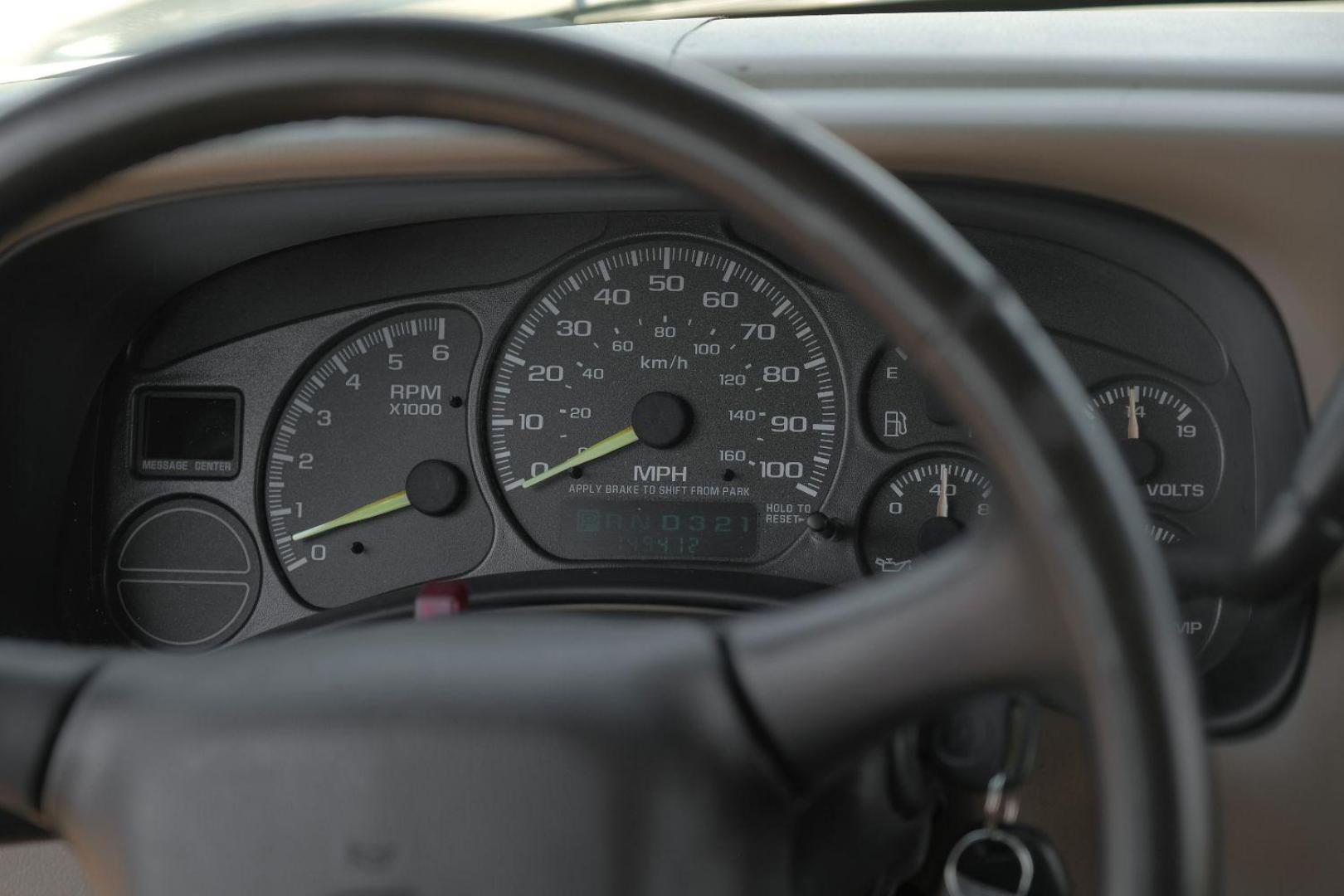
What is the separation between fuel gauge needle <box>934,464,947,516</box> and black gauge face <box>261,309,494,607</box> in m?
0.55

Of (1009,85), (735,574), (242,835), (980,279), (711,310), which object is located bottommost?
(242,835)

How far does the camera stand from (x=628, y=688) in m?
0.85

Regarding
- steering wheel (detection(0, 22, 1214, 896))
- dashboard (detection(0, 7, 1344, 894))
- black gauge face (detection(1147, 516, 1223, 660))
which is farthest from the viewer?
black gauge face (detection(1147, 516, 1223, 660))

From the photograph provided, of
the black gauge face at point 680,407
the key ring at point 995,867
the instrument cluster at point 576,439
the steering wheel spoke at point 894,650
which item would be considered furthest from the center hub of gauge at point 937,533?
the steering wheel spoke at point 894,650

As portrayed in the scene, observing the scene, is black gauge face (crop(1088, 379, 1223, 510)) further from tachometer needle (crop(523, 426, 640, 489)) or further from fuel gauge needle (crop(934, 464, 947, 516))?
tachometer needle (crop(523, 426, 640, 489))

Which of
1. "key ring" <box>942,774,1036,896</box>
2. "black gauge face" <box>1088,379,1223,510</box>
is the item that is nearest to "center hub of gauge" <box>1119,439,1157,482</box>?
"black gauge face" <box>1088,379,1223,510</box>

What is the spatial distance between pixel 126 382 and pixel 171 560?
240mm

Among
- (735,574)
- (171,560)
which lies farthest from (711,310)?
(171,560)

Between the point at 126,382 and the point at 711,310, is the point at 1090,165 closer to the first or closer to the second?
the point at 711,310

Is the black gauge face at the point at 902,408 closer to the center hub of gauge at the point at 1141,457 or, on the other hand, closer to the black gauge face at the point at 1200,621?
the center hub of gauge at the point at 1141,457

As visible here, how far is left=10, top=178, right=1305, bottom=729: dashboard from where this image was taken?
1.58 metres

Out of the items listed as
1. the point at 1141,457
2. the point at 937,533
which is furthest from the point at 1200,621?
the point at 937,533

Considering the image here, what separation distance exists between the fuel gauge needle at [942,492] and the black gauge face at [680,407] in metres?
0.12

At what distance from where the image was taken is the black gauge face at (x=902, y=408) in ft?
5.53
